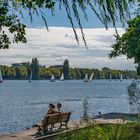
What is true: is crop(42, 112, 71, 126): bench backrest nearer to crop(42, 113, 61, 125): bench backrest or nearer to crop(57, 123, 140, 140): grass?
crop(42, 113, 61, 125): bench backrest

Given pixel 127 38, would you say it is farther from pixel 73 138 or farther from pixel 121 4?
pixel 121 4

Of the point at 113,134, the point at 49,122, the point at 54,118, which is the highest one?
the point at 113,134

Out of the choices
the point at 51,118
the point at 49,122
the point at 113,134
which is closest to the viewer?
the point at 113,134

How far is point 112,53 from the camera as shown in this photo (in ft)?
119

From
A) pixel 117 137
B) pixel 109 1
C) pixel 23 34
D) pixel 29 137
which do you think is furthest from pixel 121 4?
pixel 29 137

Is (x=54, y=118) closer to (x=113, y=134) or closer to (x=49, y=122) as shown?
(x=49, y=122)

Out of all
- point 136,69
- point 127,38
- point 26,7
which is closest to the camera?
point 26,7

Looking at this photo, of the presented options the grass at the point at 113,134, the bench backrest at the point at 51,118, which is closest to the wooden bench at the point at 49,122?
the bench backrest at the point at 51,118

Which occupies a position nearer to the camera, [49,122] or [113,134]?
[113,134]

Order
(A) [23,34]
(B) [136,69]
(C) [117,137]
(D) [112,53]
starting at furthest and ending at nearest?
(D) [112,53], (B) [136,69], (C) [117,137], (A) [23,34]

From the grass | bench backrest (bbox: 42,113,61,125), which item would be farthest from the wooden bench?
the grass

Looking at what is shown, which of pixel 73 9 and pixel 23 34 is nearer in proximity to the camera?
pixel 73 9

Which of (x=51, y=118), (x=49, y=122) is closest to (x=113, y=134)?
(x=49, y=122)

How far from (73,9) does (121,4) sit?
489 millimetres
